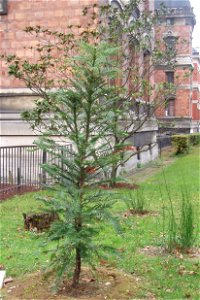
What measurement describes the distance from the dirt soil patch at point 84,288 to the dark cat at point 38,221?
7.69 feet

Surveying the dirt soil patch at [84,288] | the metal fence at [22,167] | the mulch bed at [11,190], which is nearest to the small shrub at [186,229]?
the dirt soil patch at [84,288]

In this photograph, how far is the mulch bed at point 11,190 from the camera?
40.4 ft

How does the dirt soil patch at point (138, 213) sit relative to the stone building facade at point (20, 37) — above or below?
below

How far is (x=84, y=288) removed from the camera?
5312mm

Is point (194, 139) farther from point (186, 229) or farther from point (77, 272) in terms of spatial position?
point (77, 272)

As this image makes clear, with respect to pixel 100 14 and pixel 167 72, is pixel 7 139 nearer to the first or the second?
pixel 100 14

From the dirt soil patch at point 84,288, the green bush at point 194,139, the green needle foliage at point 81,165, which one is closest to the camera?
the green needle foliage at point 81,165

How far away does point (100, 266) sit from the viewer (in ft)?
20.2

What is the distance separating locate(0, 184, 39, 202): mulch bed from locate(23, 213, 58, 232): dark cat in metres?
3.76

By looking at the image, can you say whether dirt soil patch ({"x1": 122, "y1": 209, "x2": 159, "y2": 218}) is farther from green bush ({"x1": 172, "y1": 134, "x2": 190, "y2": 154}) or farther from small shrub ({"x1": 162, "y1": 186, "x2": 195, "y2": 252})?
green bush ({"x1": 172, "y1": 134, "x2": 190, "y2": 154})

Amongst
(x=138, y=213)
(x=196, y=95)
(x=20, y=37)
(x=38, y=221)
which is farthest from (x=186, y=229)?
(x=196, y=95)

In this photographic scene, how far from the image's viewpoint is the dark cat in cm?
815

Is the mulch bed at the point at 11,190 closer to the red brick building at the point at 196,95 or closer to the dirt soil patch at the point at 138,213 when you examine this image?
the dirt soil patch at the point at 138,213

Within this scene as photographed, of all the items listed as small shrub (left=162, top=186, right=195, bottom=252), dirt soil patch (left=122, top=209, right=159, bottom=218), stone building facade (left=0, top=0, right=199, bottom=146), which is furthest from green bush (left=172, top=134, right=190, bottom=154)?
small shrub (left=162, top=186, right=195, bottom=252)
